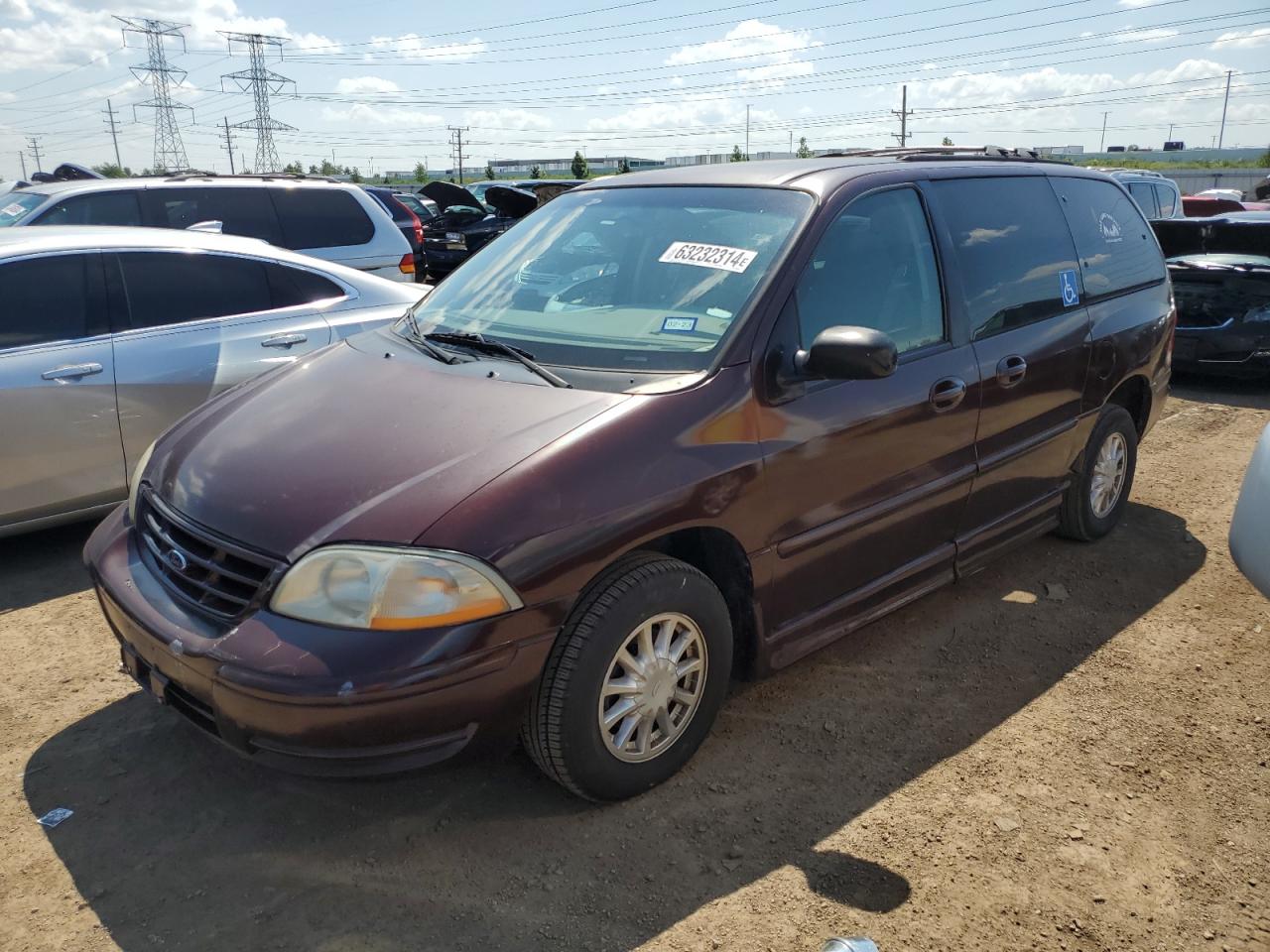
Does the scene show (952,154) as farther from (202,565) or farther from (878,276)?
(202,565)

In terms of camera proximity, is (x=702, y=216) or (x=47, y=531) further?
(x=47, y=531)

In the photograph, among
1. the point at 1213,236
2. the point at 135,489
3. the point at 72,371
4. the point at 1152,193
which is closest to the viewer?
the point at 135,489

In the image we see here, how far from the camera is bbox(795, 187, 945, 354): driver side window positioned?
3229mm

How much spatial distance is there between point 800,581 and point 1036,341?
1653 millimetres

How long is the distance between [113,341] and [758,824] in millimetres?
3695

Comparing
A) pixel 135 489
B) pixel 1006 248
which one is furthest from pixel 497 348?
pixel 1006 248

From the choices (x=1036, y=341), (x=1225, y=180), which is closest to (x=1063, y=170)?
(x=1036, y=341)

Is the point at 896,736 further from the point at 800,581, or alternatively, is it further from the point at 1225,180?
the point at 1225,180

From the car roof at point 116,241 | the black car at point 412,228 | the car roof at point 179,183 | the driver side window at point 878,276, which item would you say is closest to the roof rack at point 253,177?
the car roof at point 179,183

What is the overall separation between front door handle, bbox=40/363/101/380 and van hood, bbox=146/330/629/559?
1469 mm

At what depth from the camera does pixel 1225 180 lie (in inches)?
1975

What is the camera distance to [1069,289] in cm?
433

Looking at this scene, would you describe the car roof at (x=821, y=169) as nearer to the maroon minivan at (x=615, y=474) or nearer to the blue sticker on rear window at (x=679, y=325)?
the maroon minivan at (x=615, y=474)

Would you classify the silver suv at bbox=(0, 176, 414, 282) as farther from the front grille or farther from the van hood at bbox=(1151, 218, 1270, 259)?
the van hood at bbox=(1151, 218, 1270, 259)
